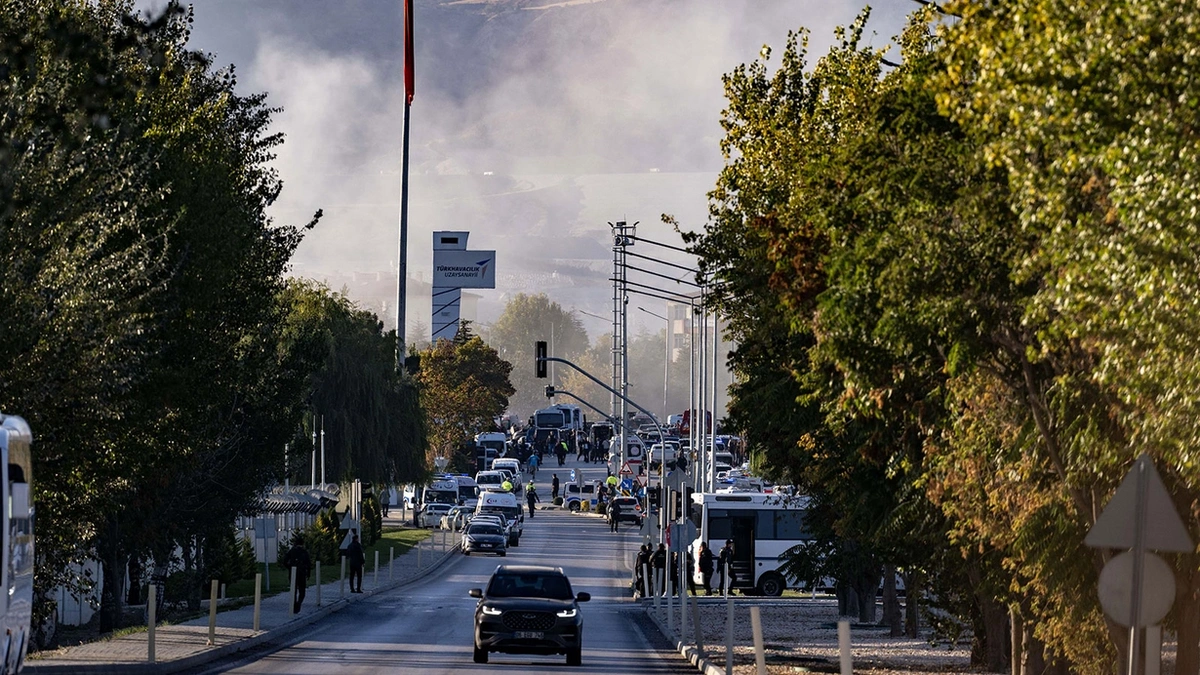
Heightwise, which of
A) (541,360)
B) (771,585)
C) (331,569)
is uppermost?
(541,360)

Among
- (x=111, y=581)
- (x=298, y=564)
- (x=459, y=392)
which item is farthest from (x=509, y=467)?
(x=111, y=581)

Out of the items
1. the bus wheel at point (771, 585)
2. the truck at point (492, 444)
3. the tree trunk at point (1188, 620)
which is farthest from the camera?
the truck at point (492, 444)

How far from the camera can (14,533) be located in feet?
55.0

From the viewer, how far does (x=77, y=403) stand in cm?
2400

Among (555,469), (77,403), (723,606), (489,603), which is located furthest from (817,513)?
(555,469)

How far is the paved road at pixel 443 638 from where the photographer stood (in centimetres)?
2723

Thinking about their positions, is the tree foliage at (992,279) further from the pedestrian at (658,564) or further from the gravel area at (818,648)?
the pedestrian at (658,564)

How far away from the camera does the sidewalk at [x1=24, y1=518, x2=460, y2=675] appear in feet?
79.4

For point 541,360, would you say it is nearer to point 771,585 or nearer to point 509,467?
point 771,585

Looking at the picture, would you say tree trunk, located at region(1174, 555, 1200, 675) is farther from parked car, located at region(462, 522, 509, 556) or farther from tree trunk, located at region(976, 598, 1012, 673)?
parked car, located at region(462, 522, 509, 556)

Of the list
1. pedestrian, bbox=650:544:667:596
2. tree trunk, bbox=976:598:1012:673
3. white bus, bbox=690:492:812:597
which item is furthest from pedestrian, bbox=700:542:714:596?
tree trunk, bbox=976:598:1012:673

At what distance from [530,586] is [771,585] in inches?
1204

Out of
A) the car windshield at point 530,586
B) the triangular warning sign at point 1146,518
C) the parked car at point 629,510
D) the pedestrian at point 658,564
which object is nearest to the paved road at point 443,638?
the pedestrian at point 658,564

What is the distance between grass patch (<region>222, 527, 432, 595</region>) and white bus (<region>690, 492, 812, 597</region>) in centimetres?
1087
